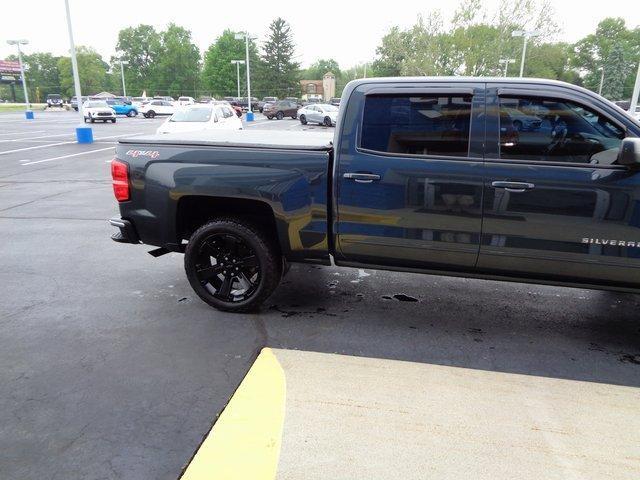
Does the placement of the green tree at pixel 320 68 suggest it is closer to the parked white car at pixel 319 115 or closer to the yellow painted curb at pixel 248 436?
the parked white car at pixel 319 115

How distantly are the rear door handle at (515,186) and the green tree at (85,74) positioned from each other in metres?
115

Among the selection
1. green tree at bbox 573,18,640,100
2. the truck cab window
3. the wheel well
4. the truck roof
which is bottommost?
the wheel well

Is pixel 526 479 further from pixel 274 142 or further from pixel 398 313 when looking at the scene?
pixel 274 142

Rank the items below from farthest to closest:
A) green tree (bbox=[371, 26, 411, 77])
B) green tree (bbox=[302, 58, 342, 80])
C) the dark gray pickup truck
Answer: green tree (bbox=[302, 58, 342, 80]) < green tree (bbox=[371, 26, 411, 77]) < the dark gray pickup truck

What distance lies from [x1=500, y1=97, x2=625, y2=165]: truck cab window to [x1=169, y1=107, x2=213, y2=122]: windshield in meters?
14.0

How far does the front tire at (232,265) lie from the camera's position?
4043 millimetres

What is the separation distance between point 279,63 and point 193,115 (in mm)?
74017

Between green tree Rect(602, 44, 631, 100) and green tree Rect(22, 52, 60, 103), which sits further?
green tree Rect(22, 52, 60, 103)

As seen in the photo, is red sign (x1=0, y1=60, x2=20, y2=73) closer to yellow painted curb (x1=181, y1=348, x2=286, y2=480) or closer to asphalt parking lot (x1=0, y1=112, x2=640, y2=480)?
asphalt parking lot (x1=0, y1=112, x2=640, y2=480)

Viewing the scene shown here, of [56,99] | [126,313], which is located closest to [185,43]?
[56,99]

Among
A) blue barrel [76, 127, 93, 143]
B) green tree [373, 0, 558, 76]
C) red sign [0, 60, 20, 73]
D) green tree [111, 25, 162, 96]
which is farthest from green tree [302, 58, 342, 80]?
blue barrel [76, 127, 93, 143]

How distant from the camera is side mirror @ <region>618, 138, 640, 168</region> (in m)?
2.98

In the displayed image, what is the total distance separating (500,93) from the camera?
11.3 feet

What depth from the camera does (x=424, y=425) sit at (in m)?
2.80
